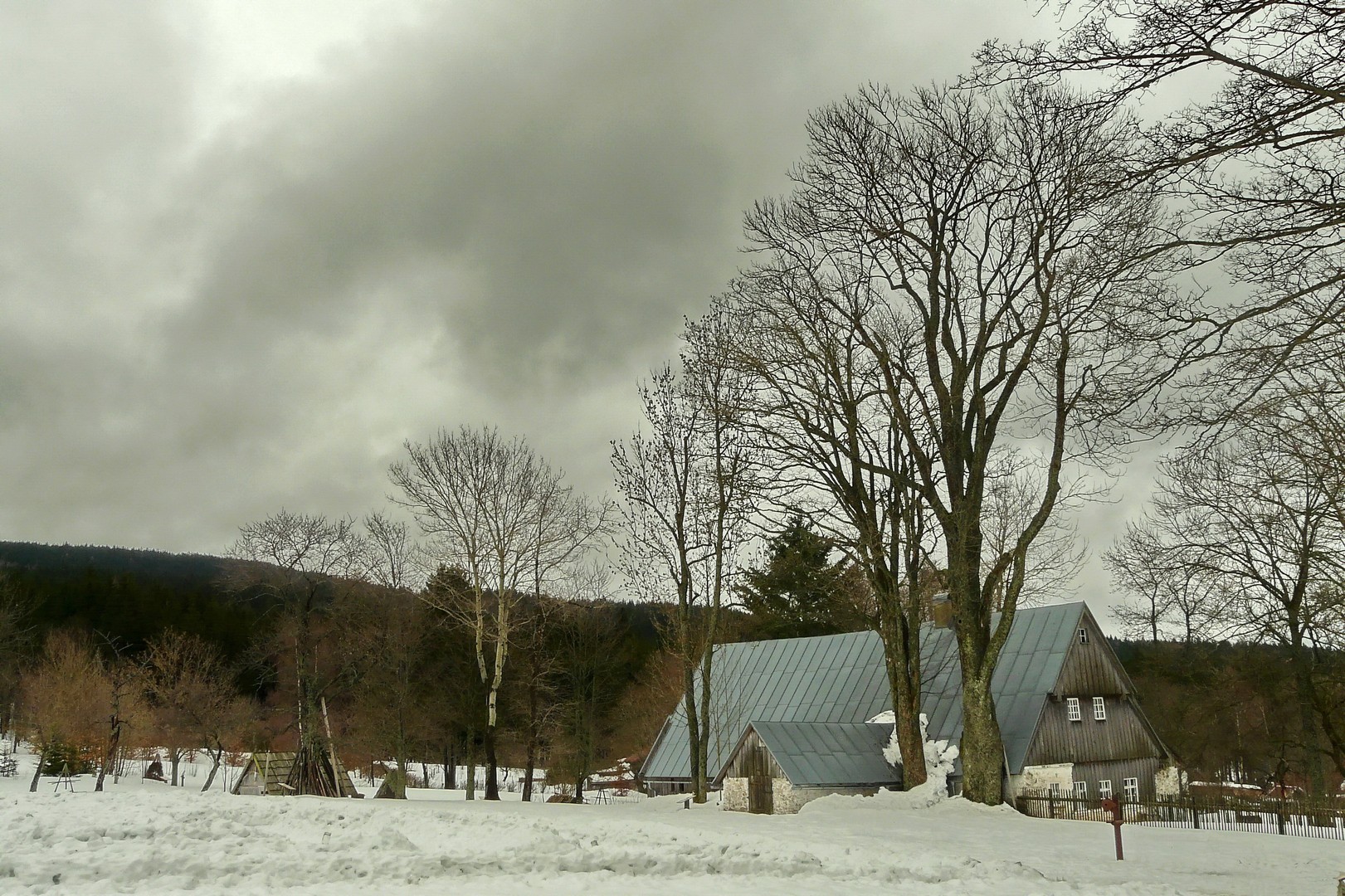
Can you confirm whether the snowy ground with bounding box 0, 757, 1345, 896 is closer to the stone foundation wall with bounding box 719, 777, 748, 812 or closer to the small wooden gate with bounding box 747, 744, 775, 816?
the small wooden gate with bounding box 747, 744, 775, 816

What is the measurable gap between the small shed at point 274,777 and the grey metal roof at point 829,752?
1423cm

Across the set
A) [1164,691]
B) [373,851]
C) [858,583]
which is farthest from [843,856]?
[1164,691]

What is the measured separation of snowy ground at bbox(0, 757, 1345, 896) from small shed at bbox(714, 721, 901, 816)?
8.25 m

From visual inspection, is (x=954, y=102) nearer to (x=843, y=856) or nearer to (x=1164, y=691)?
(x=843, y=856)

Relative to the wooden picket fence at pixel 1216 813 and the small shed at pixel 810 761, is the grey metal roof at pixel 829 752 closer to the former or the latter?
the small shed at pixel 810 761

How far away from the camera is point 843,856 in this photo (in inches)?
496

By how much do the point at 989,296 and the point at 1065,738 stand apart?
14245 millimetres

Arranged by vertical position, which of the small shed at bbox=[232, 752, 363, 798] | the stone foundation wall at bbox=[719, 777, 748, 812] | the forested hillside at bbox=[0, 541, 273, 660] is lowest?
the small shed at bbox=[232, 752, 363, 798]

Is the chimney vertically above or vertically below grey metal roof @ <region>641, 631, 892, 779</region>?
above

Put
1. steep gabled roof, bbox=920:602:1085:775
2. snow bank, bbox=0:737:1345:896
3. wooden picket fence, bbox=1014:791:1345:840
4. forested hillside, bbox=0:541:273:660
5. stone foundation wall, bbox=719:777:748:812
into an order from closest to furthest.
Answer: snow bank, bbox=0:737:1345:896 → wooden picket fence, bbox=1014:791:1345:840 → stone foundation wall, bbox=719:777:748:812 → steep gabled roof, bbox=920:602:1085:775 → forested hillside, bbox=0:541:273:660

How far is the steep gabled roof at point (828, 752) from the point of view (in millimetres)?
26047

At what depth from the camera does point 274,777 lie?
34.3 metres

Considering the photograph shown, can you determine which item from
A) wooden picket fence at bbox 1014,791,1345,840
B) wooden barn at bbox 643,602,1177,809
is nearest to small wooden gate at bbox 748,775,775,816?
wooden barn at bbox 643,602,1177,809

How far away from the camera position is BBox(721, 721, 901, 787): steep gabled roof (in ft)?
85.5
